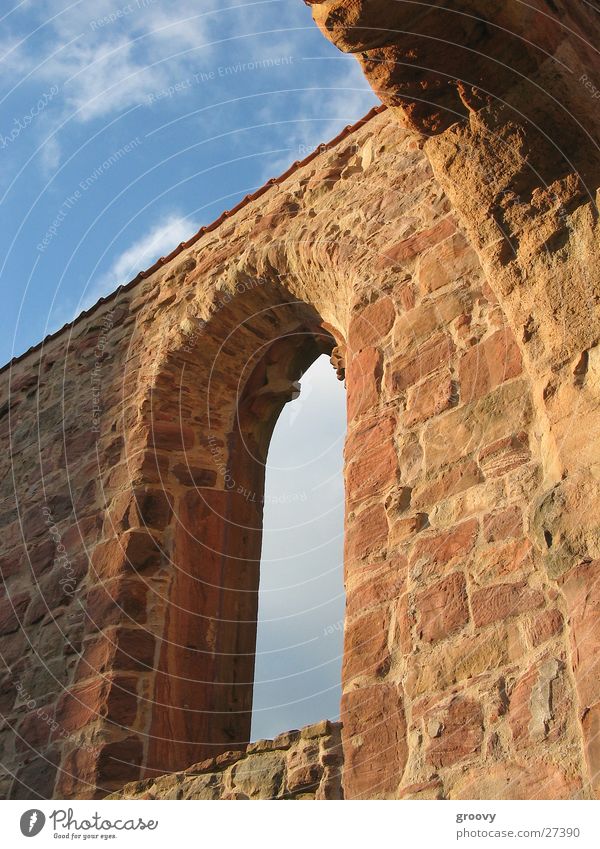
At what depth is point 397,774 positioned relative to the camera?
2.97 m

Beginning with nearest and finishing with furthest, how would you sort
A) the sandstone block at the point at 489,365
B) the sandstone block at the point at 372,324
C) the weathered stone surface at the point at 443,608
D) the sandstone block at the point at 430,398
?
1. the weathered stone surface at the point at 443,608
2. the sandstone block at the point at 489,365
3. the sandstone block at the point at 430,398
4. the sandstone block at the point at 372,324

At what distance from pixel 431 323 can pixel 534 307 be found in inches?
36.9

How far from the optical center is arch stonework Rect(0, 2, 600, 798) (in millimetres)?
2857

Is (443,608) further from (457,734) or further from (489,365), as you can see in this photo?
(489,365)

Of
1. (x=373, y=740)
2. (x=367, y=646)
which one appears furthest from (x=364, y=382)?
(x=373, y=740)

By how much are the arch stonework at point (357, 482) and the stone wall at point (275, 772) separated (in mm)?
87

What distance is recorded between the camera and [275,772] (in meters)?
3.26

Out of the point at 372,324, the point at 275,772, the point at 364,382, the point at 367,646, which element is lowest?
the point at 275,772

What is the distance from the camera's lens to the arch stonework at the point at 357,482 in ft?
9.37

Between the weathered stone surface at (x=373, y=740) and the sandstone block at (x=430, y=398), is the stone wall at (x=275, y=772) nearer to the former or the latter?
the weathered stone surface at (x=373, y=740)

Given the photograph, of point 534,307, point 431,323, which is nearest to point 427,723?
point 534,307

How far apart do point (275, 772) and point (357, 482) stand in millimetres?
1079

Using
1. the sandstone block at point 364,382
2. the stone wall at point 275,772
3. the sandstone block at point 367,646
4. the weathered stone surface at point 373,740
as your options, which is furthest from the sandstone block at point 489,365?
the stone wall at point 275,772

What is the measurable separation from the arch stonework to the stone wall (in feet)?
0.29
